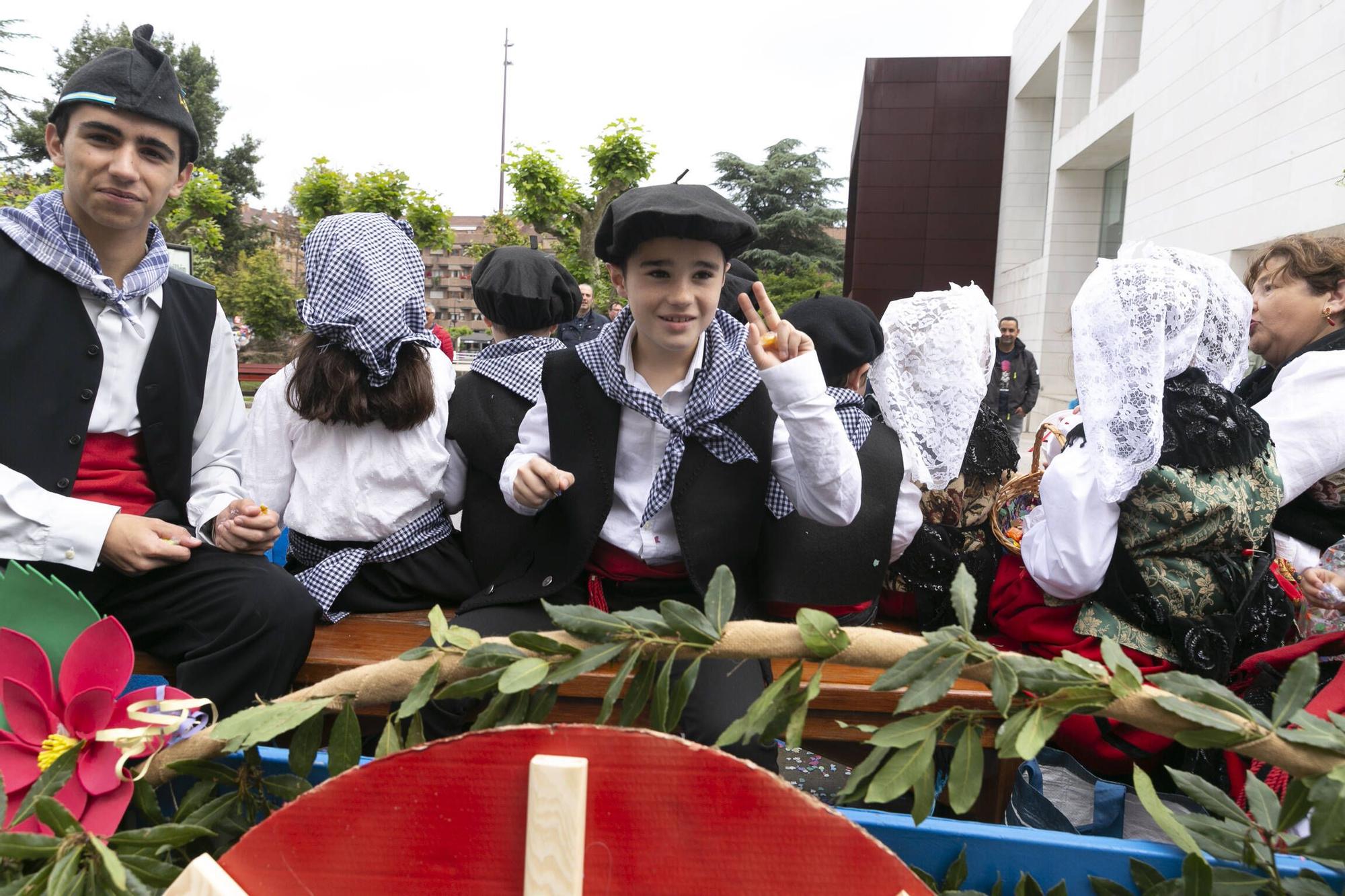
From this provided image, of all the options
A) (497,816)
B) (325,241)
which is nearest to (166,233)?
(325,241)

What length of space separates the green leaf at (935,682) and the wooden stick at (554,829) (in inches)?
11.5

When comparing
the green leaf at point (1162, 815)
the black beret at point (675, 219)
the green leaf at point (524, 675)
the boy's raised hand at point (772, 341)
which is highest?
the black beret at point (675, 219)

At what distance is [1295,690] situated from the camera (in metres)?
0.85

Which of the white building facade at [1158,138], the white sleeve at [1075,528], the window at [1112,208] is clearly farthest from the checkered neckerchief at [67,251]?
the window at [1112,208]

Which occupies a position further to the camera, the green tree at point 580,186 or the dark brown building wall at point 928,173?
the dark brown building wall at point 928,173

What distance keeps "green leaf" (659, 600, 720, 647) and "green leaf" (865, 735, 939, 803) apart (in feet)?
0.65

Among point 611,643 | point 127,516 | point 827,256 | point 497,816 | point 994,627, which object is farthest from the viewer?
point 827,256

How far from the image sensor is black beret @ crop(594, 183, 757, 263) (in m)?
1.94

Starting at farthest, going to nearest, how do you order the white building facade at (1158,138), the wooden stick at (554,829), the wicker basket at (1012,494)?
the white building facade at (1158,138)
the wicker basket at (1012,494)
the wooden stick at (554,829)

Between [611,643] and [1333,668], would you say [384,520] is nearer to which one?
[611,643]

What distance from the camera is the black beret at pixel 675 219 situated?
1.94 metres

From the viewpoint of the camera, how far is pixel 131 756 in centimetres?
100

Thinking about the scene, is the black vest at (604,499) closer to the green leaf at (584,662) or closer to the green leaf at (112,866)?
the green leaf at (584,662)

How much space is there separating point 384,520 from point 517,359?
25.1 inches
